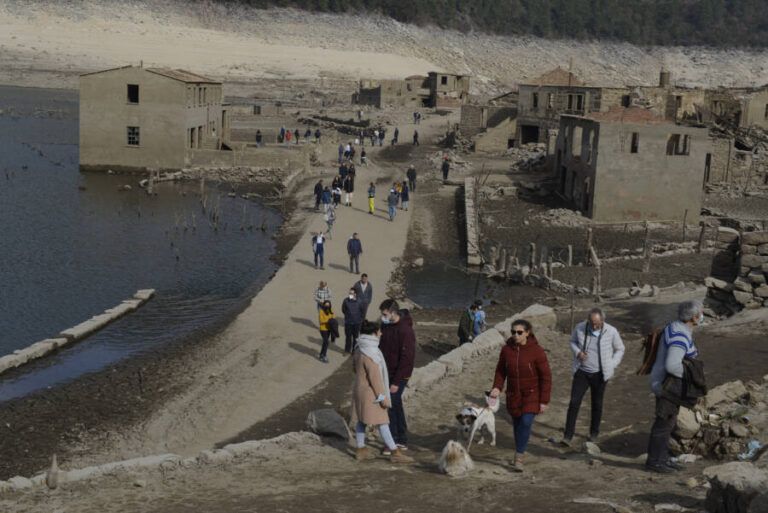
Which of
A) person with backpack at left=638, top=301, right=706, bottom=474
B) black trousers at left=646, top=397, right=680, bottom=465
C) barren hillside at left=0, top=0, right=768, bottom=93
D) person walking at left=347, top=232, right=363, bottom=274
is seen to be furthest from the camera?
barren hillside at left=0, top=0, right=768, bottom=93

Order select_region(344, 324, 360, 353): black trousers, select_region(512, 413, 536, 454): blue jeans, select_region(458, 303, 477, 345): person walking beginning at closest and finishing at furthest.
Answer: select_region(512, 413, 536, 454): blue jeans, select_region(458, 303, 477, 345): person walking, select_region(344, 324, 360, 353): black trousers

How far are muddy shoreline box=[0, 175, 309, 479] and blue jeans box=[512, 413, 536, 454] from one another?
319 inches

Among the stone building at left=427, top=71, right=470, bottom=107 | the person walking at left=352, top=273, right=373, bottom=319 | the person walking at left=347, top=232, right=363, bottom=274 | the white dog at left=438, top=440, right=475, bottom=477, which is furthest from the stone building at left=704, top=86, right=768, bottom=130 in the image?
the white dog at left=438, top=440, right=475, bottom=477

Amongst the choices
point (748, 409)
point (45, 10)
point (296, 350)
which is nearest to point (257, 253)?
point (296, 350)

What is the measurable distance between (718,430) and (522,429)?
2.21 m

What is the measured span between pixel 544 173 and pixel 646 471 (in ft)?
139

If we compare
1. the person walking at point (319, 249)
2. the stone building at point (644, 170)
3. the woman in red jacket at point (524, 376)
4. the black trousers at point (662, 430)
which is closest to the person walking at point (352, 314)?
the person walking at point (319, 249)

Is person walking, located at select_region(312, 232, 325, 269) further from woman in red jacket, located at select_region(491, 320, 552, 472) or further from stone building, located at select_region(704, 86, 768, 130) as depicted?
stone building, located at select_region(704, 86, 768, 130)

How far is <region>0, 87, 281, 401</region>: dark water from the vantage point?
25.9 m

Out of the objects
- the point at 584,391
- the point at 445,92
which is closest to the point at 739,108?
the point at 445,92

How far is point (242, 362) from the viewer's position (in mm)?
22109

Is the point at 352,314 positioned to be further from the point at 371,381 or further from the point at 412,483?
the point at 412,483

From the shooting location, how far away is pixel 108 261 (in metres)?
34.7

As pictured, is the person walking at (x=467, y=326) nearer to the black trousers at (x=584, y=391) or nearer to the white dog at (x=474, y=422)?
the white dog at (x=474, y=422)
